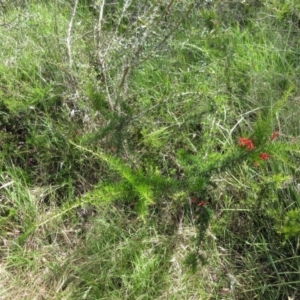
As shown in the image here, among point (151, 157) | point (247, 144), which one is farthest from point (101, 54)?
point (247, 144)

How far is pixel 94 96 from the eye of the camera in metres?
1.99

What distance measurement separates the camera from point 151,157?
8.09ft

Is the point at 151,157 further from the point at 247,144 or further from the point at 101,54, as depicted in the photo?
the point at 247,144

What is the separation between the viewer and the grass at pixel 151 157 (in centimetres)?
209

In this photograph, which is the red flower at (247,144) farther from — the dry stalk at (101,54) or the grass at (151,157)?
the dry stalk at (101,54)

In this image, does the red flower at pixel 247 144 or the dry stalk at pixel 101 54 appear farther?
the dry stalk at pixel 101 54

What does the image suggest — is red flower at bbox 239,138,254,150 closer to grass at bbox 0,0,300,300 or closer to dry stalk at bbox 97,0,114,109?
grass at bbox 0,0,300,300

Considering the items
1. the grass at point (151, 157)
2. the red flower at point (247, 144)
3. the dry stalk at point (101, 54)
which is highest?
the dry stalk at point (101, 54)

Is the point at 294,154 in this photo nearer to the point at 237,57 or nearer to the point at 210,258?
the point at 210,258

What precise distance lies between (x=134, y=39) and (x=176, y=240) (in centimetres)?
99

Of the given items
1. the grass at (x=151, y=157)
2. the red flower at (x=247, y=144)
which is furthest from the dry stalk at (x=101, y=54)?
the red flower at (x=247, y=144)

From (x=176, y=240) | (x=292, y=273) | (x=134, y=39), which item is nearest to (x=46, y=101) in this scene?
(x=134, y=39)

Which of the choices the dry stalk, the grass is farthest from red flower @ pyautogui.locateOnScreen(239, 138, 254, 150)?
the dry stalk

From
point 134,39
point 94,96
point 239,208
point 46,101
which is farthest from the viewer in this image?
point 46,101
